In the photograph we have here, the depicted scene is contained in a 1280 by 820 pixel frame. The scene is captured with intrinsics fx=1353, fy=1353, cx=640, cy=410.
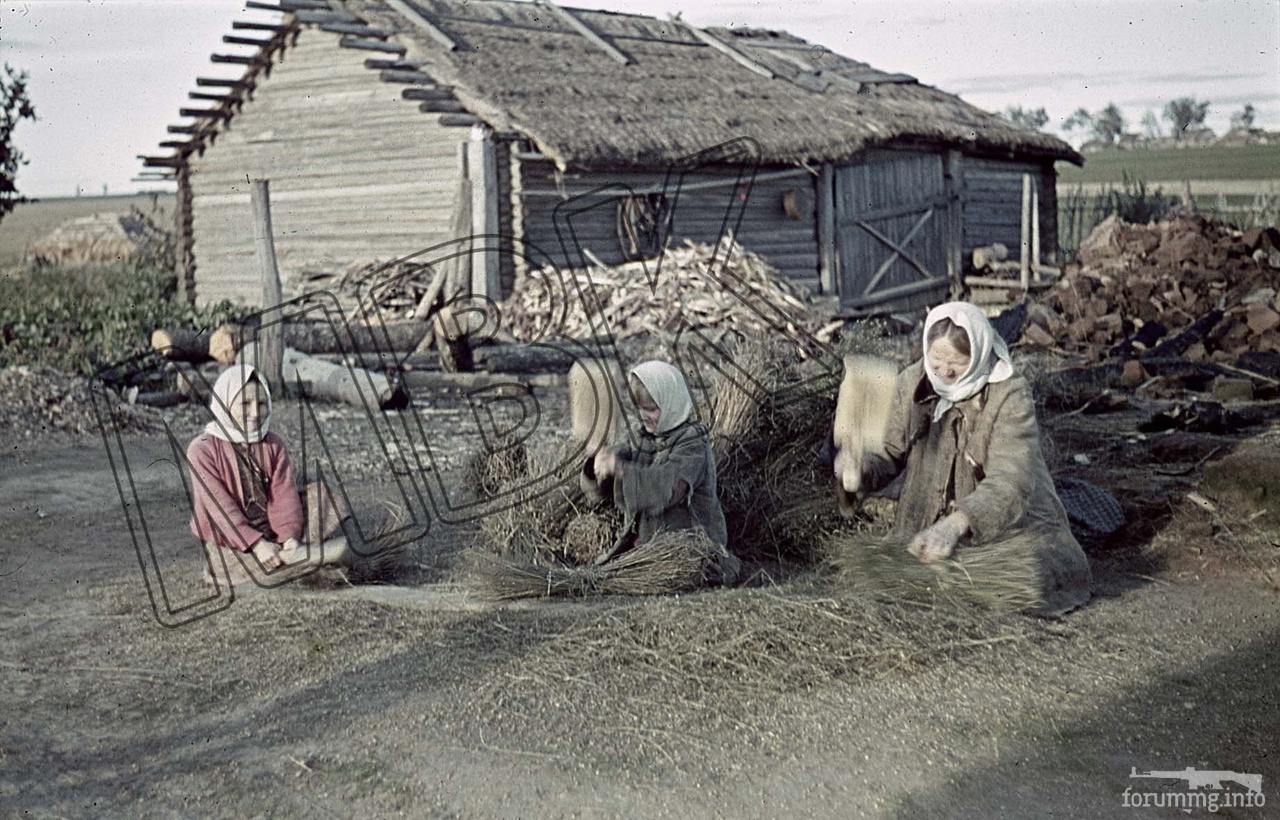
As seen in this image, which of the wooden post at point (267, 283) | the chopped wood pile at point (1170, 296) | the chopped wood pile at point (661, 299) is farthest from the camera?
the chopped wood pile at point (661, 299)

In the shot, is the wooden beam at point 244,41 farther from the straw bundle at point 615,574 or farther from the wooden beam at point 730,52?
the straw bundle at point 615,574

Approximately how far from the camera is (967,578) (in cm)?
483

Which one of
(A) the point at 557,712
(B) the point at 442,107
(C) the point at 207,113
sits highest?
(C) the point at 207,113

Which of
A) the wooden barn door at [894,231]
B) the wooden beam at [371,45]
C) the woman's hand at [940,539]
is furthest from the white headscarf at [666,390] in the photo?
the wooden barn door at [894,231]

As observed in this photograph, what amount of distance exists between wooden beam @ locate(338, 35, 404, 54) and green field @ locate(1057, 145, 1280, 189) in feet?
92.7

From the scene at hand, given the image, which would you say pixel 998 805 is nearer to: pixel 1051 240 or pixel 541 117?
pixel 541 117

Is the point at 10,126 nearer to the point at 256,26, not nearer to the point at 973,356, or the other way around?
the point at 256,26

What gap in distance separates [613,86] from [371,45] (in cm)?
341

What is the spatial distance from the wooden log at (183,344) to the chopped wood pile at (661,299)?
3.52m

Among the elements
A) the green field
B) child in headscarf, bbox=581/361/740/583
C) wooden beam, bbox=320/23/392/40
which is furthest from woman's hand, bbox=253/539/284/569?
the green field

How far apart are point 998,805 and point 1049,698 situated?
81 cm

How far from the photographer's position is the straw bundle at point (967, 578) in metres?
4.81

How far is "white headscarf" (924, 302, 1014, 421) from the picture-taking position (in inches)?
194

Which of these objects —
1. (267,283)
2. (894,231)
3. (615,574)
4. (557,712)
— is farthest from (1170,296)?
(557,712)
